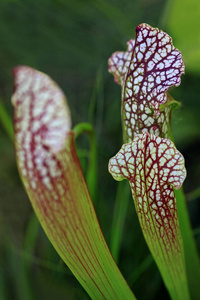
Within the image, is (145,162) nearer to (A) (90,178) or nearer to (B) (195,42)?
(A) (90,178)

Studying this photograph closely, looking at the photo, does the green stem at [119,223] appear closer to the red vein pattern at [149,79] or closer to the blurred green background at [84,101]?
the blurred green background at [84,101]

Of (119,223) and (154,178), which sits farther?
(119,223)

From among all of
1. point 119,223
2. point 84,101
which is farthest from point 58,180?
point 84,101

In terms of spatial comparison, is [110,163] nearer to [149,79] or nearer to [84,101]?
[149,79]

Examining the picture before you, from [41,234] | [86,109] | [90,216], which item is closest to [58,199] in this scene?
[90,216]

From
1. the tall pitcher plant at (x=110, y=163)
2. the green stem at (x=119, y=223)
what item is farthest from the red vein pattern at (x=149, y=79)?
the green stem at (x=119, y=223)

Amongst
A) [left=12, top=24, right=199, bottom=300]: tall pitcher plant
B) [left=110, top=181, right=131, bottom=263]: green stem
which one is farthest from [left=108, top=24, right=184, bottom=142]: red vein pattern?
[left=110, top=181, right=131, bottom=263]: green stem

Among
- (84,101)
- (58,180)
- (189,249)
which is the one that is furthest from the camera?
(84,101)
